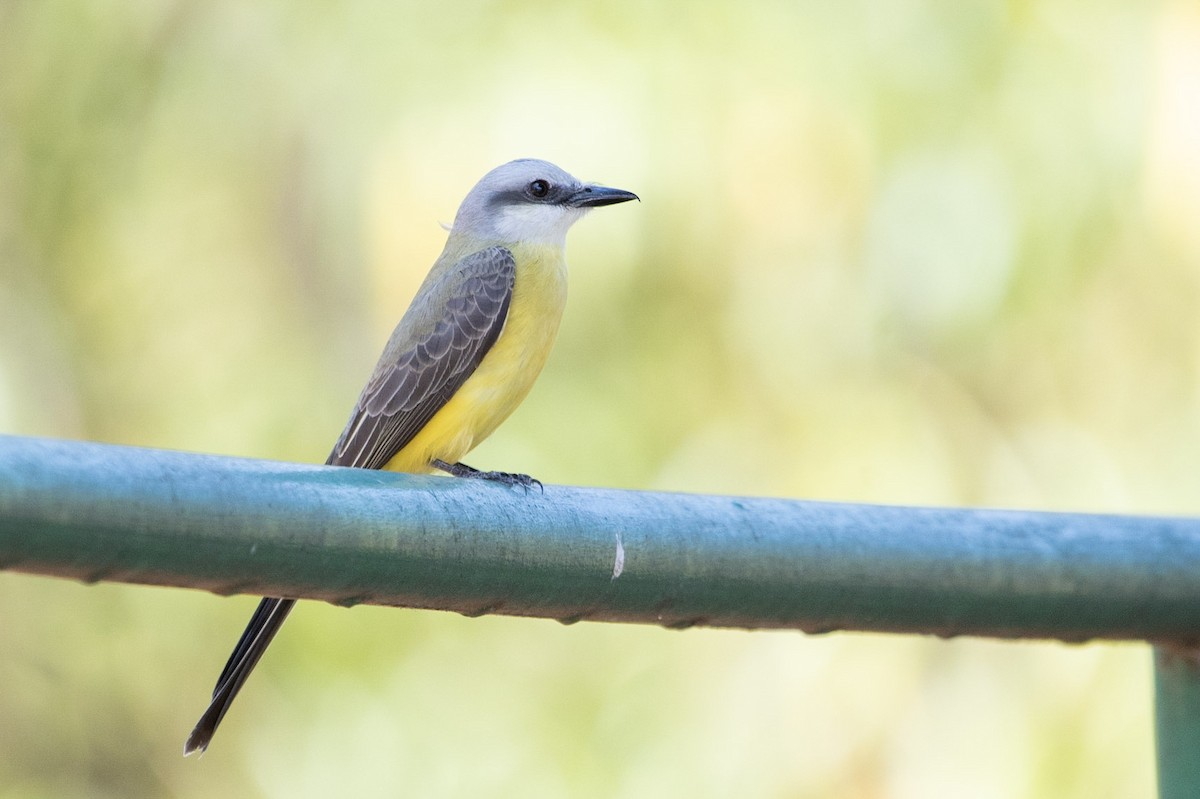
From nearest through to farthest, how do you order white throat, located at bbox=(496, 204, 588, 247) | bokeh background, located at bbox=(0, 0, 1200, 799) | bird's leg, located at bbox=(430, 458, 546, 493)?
bird's leg, located at bbox=(430, 458, 546, 493)
white throat, located at bbox=(496, 204, 588, 247)
bokeh background, located at bbox=(0, 0, 1200, 799)

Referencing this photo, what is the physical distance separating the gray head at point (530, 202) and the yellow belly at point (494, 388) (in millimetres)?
386

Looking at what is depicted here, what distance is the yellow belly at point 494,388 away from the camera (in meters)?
3.77

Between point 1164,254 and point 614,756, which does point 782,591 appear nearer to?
point 614,756

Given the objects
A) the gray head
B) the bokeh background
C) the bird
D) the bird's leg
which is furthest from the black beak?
the bokeh background

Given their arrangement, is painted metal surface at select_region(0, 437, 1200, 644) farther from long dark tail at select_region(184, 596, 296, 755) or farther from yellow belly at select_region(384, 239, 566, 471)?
yellow belly at select_region(384, 239, 566, 471)

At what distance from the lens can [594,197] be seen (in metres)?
4.39

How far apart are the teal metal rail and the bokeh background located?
3898mm

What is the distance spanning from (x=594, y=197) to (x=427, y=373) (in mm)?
877

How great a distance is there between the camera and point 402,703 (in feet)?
19.3

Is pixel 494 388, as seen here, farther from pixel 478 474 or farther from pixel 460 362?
pixel 478 474

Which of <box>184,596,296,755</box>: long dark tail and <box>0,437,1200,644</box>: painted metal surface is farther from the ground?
<box>0,437,1200,644</box>: painted metal surface

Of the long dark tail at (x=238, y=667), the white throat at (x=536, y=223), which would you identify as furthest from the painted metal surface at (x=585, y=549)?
the white throat at (x=536, y=223)

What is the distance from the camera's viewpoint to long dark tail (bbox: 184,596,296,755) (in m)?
2.33

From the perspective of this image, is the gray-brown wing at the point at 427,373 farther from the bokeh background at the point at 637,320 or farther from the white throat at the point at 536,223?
the bokeh background at the point at 637,320
